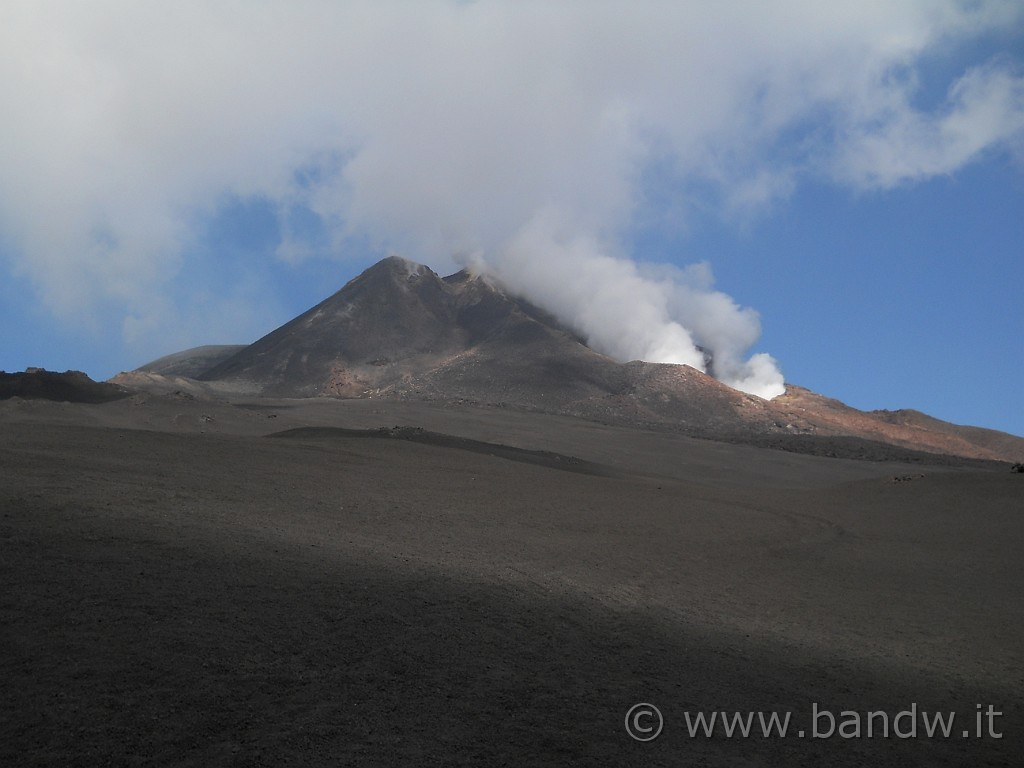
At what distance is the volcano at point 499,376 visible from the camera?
6153 cm

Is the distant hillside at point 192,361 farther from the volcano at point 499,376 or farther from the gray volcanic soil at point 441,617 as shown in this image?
the gray volcanic soil at point 441,617

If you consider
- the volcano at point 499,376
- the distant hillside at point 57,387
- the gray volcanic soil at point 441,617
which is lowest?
the gray volcanic soil at point 441,617

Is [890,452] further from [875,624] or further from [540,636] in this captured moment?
[540,636]

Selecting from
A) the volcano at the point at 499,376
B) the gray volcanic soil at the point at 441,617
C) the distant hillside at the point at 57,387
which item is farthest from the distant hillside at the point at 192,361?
the gray volcanic soil at the point at 441,617

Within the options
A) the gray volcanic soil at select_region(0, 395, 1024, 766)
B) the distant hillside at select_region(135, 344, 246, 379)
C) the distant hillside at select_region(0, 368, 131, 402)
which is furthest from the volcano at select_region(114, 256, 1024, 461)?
the gray volcanic soil at select_region(0, 395, 1024, 766)

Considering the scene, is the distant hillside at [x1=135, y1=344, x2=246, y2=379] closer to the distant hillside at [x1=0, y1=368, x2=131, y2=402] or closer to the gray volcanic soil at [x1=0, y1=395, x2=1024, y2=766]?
the distant hillside at [x1=0, y1=368, x2=131, y2=402]

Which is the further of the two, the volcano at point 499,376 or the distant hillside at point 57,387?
the volcano at point 499,376

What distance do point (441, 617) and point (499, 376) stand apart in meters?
60.8

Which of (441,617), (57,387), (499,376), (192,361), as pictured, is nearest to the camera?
(441,617)

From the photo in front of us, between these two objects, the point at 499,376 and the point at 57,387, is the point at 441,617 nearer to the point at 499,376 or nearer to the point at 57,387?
the point at 57,387

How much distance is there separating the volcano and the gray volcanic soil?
116 feet

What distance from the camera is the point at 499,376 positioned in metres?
69.3

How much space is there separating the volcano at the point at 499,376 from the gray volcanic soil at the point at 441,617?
35494mm

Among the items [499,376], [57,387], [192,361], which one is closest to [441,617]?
[57,387]
